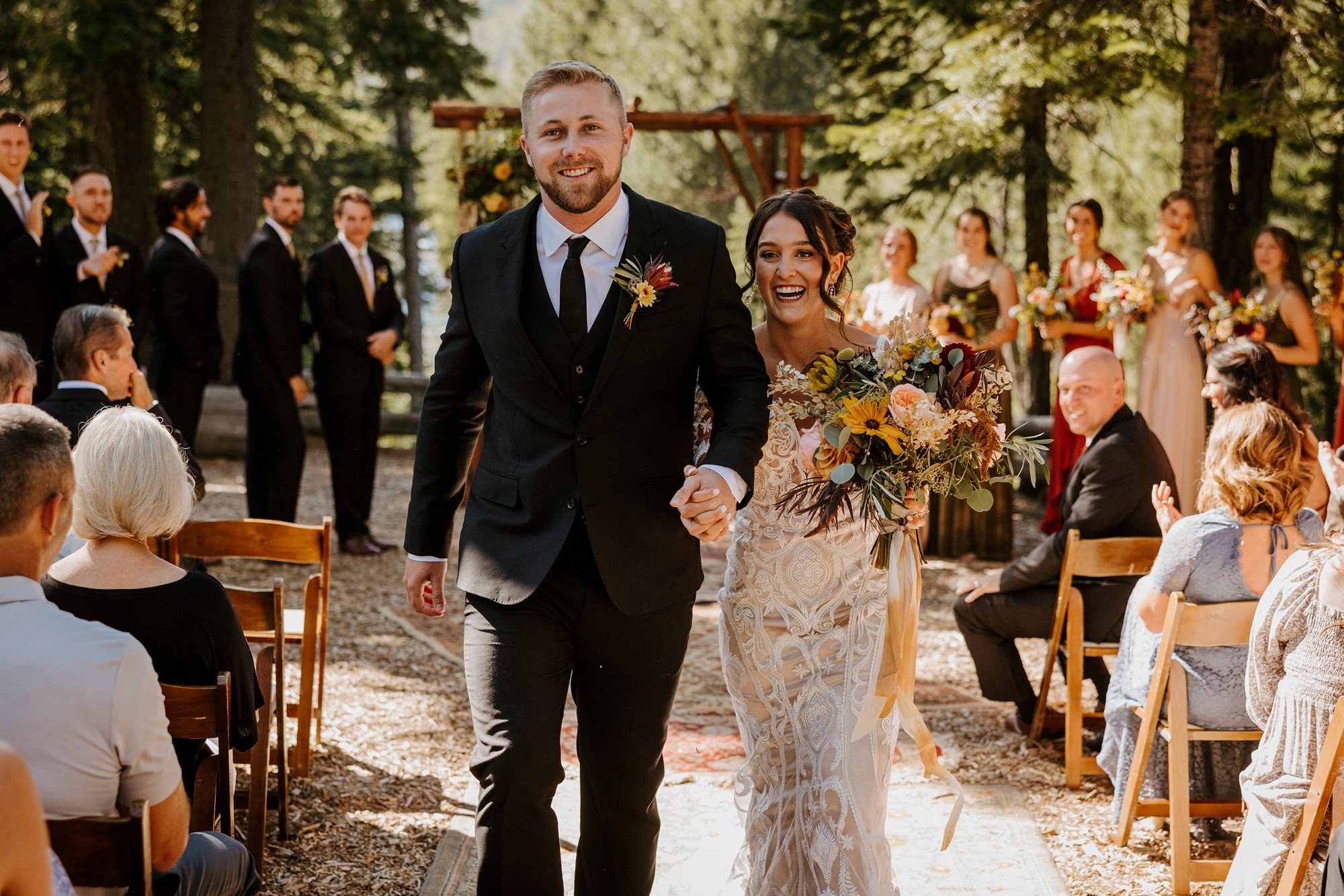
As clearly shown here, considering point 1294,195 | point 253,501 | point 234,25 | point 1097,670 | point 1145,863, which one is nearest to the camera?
point 1145,863

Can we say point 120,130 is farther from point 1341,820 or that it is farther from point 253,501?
point 1341,820

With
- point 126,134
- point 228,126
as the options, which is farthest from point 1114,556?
point 126,134

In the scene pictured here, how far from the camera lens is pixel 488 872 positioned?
290 centimetres

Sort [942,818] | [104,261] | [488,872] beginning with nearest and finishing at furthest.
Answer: [488,872] < [942,818] < [104,261]

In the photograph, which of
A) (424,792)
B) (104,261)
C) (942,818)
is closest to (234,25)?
(104,261)

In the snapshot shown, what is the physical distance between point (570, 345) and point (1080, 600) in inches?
105

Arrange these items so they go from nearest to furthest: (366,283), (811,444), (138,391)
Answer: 1. (811,444)
2. (138,391)
3. (366,283)

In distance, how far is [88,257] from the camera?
25.3ft

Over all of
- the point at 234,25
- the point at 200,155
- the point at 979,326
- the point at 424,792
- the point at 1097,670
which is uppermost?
the point at 234,25

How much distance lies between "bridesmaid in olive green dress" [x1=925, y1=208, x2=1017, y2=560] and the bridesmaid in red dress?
35cm

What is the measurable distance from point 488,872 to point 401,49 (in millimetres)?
11568

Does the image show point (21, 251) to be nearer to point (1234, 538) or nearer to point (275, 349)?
point (275, 349)

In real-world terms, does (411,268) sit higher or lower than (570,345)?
higher

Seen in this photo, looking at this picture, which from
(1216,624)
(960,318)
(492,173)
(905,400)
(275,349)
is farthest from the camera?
(492,173)
